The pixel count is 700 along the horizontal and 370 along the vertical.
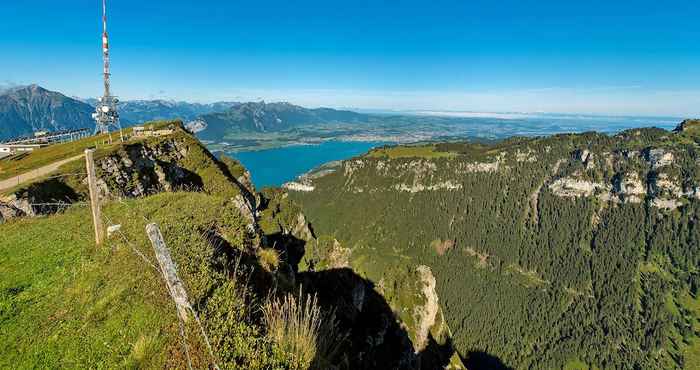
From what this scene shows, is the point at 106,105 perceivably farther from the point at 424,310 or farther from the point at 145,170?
the point at 424,310

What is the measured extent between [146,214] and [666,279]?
246054mm

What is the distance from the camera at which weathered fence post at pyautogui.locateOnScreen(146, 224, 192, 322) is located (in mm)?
7727

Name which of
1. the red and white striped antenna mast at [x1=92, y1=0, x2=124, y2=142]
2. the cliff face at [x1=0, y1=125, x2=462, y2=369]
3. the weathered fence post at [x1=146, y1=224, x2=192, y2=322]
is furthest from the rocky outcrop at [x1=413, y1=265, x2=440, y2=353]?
the red and white striped antenna mast at [x1=92, y1=0, x2=124, y2=142]

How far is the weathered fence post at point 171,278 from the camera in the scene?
7.73 meters

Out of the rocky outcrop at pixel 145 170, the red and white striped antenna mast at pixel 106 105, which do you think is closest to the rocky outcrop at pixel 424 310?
the rocky outcrop at pixel 145 170

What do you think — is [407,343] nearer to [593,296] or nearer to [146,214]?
[146,214]

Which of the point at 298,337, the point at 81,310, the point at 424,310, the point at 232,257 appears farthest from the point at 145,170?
the point at 298,337

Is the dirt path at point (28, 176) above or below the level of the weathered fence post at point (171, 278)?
below

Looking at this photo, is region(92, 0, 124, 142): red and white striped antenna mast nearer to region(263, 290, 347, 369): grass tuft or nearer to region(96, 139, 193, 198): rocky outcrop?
region(96, 139, 193, 198): rocky outcrop

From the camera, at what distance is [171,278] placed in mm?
8289

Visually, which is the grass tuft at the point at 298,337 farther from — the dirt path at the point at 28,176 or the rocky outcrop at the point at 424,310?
the rocky outcrop at the point at 424,310

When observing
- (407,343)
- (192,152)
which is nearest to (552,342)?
(407,343)

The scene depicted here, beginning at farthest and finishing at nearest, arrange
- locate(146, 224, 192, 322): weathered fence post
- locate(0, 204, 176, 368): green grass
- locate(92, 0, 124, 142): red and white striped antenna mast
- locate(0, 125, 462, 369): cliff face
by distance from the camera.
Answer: locate(92, 0, 124, 142): red and white striped antenna mast < locate(0, 125, 462, 369): cliff face < locate(146, 224, 192, 322): weathered fence post < locate(0, 204, 176, 368): green grass

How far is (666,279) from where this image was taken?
595ft
